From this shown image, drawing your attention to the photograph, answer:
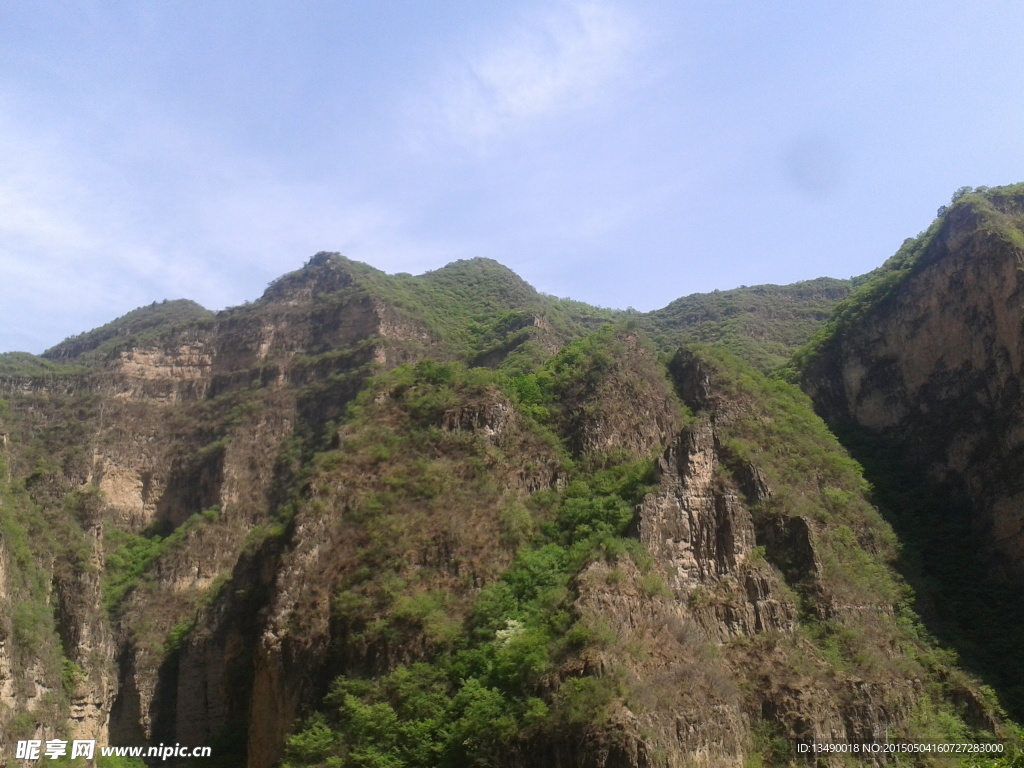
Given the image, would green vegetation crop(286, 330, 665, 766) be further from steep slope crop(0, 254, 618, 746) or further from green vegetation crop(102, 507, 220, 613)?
green vegetation crop(102, 507, 220, 613)

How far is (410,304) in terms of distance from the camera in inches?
2704

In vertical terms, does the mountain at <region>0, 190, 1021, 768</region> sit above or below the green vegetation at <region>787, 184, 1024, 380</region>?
below

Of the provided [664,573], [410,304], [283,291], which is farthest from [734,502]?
[283,291]

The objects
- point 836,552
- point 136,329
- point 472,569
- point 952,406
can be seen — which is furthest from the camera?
point 136,329

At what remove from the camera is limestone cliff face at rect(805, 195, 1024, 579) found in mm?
36844

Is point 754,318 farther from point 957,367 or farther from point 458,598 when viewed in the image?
point 458,598

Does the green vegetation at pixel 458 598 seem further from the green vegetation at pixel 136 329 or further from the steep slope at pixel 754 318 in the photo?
the green vegetation at pixel 136 329

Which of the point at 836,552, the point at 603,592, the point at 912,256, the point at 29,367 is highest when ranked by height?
the point at 29,367

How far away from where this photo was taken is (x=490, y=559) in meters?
33.5

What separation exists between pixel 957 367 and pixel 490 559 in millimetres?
25115

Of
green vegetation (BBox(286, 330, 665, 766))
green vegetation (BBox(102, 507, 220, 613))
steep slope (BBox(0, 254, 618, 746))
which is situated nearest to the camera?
green vegetation (BBox(286, 330, 665, 766))

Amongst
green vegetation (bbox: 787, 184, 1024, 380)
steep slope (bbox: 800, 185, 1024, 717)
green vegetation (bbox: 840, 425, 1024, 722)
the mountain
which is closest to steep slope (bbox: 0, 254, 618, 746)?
the mountain

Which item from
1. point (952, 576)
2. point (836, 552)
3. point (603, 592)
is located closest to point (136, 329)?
point (603, 592)

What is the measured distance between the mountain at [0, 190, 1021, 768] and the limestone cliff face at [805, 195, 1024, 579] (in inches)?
13.3
